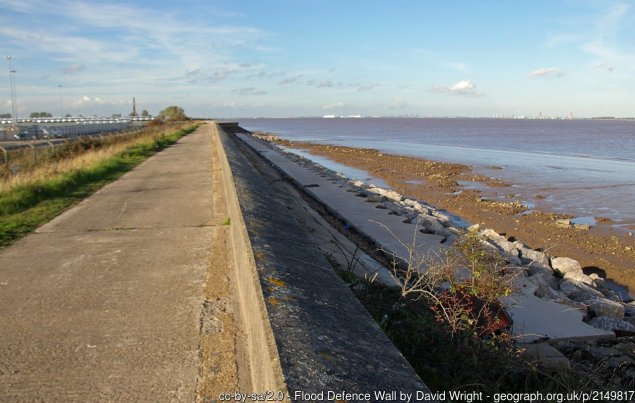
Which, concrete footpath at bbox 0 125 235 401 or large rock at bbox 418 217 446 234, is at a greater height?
concrete footpath at bbox 0 125 235 401

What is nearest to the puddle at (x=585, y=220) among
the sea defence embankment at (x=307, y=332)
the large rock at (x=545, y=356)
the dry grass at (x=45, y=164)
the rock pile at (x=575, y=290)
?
the rock pile at (x=575, y=290)

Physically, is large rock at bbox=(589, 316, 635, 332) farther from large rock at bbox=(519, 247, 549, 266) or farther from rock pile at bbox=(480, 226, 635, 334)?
large rock at bbox=(519, 247, 549, 266)

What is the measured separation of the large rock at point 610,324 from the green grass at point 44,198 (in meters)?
7.27

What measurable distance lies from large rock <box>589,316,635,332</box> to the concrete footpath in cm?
468

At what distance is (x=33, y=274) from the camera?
16.2 feet

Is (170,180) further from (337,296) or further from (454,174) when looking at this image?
(454,174)

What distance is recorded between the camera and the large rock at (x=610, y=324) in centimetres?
595

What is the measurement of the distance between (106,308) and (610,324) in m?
5.63

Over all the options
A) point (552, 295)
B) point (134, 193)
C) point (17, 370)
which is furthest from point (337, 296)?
point (134, 193)

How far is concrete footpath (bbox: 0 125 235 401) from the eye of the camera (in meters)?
2.92

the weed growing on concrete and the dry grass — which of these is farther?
the dry grass

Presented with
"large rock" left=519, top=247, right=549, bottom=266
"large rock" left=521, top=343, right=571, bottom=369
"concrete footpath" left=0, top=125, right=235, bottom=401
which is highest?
"concrete footpath" left=0, top=125, right=235, bottom=401

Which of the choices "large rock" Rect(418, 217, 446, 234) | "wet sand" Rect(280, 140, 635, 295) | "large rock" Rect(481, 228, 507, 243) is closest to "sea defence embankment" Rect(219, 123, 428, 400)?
"wet sand" Rect(280, 140, 635, 295)

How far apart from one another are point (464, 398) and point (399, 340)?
0.78 meters
